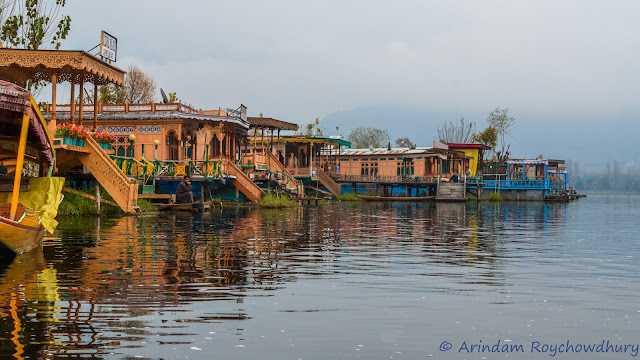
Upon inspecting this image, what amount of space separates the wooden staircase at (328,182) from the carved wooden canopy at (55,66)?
2959 cm

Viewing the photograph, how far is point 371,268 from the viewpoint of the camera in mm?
12625

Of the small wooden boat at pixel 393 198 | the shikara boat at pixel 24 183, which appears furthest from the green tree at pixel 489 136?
the shikara boat at pixel 24 183

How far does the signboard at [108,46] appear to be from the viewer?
25539mm

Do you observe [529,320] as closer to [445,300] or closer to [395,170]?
[445,300]

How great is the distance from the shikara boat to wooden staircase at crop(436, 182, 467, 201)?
45190 mm

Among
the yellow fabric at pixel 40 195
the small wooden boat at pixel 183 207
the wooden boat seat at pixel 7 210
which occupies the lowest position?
the small wooden boat at pixel 183 207

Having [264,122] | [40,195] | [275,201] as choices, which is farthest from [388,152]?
[40,195]

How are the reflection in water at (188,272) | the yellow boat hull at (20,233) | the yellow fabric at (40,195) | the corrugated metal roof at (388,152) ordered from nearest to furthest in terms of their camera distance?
1. the reflection in water at (188,272)
2. the yellow boat hull at (20,233)
3. the yellow fabric at (40,195)
4. the corrugated metal roof at (388,152)

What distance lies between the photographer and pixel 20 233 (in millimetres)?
12531

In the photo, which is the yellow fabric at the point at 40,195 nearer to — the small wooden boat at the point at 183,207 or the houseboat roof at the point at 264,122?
the small wooden boat at the point at 183,207

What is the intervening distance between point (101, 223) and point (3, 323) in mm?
15562

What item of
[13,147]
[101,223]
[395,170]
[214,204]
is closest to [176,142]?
[214,204]

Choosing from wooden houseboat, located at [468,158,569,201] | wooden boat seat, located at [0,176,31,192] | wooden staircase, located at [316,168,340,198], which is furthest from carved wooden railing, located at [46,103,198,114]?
wooden houseboat, located at [468,158,569,201]

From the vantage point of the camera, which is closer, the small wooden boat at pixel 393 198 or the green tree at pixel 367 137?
the small wooden boat at pixel 393 198
